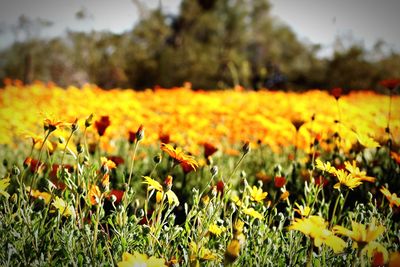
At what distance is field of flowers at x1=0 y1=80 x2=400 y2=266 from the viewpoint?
39.4 inches

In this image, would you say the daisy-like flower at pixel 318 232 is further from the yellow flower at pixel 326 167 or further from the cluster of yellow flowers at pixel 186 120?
the cluster of yellow flowers at pixel 186 120

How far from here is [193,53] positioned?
10.0 metres

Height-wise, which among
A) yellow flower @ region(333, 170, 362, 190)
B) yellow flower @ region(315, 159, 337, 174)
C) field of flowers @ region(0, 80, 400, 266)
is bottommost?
field of flowers @ region(0, 80, 400, 266)

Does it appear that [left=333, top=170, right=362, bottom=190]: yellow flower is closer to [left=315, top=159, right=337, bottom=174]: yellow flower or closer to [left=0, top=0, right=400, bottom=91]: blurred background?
[left=315, top=159, right=337, bottom=174]: yellow flower

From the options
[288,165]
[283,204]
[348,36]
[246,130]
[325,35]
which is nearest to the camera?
[283,204]

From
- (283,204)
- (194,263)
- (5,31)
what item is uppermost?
(5,31)

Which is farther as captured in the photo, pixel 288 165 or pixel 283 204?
pixel 288 165

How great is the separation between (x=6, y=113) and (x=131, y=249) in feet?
6.13

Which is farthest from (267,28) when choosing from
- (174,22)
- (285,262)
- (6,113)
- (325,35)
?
(285,262)

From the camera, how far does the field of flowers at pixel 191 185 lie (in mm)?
1001

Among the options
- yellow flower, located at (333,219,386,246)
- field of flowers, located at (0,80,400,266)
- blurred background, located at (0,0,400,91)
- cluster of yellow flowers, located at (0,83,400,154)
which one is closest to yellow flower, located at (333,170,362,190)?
field of flowers, located at (0,80,400,266)

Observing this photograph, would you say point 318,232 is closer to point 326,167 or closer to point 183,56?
point 326,167

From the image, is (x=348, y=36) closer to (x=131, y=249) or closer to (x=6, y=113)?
(x=6, y=113)

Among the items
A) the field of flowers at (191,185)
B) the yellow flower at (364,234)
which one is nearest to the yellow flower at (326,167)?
the field of flowers at (191,185)
